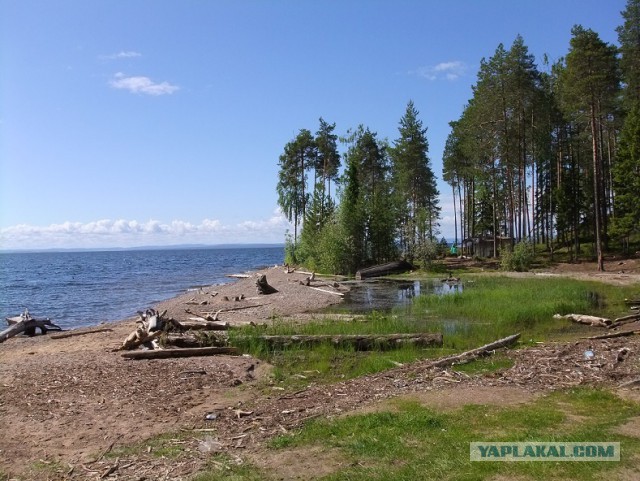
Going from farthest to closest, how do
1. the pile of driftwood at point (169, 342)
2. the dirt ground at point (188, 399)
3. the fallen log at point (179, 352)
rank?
the pile of driftwood at point (169, 342), the fallen log at point (179, 352), the dirt ground at point (188, 399)

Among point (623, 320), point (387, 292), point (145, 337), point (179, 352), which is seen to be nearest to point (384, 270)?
point (387, 292)

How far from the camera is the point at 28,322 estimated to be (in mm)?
22625

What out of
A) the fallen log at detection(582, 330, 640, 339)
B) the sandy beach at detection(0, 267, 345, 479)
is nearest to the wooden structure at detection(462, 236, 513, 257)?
the fallen log at detection(582, 330, 640, 339)

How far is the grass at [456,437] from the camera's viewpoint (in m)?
5.75

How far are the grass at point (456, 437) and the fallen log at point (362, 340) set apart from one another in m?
6.28

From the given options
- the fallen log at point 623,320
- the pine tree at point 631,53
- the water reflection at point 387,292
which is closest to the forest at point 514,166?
the pine tree at point 631,53

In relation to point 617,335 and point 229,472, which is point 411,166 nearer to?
point 617,335

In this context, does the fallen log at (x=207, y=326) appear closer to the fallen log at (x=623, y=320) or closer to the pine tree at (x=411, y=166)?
the fallen log at (x=623, y=320)

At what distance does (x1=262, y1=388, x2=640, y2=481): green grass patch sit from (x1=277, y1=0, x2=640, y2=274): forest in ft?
109

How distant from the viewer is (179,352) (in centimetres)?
1448

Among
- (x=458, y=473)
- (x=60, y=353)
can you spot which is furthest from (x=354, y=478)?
(x=60, y=353)

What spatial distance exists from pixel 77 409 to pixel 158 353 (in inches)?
186

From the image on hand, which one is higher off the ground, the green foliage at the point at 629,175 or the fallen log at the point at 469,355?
the green foliage at the point at 629,175

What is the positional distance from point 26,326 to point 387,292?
70.3 ft
